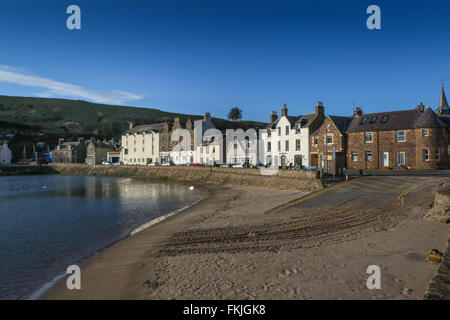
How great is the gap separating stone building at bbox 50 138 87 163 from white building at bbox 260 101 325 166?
79.7m

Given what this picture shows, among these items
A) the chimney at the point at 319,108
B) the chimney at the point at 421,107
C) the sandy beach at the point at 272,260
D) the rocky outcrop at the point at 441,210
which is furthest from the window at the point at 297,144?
the rocky outcrop at the point at 441,210

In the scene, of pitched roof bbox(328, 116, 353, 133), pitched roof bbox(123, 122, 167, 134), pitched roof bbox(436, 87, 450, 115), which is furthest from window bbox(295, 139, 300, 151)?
pitched roof bbox(436, 87, 450, 115)

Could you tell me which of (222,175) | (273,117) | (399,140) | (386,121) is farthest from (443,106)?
(222,175)

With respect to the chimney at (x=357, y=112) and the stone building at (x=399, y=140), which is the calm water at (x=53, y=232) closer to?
the stone building at (x=399, y=140)

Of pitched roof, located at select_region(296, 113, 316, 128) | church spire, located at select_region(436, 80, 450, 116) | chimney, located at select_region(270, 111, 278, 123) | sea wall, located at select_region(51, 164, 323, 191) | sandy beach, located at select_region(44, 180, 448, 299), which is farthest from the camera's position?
church spire, located at select_region(436, 80, 450, 116)

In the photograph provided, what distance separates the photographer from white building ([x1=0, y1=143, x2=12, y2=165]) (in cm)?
10727

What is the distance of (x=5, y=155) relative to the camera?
10931cm

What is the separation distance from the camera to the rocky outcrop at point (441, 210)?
13.5 metres

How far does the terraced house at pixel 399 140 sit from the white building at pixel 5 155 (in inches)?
4978

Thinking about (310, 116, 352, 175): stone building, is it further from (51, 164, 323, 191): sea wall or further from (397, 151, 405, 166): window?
(51, 164, 323, 191): sea wall

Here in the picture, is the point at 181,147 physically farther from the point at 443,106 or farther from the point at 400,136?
the point at 443,106
